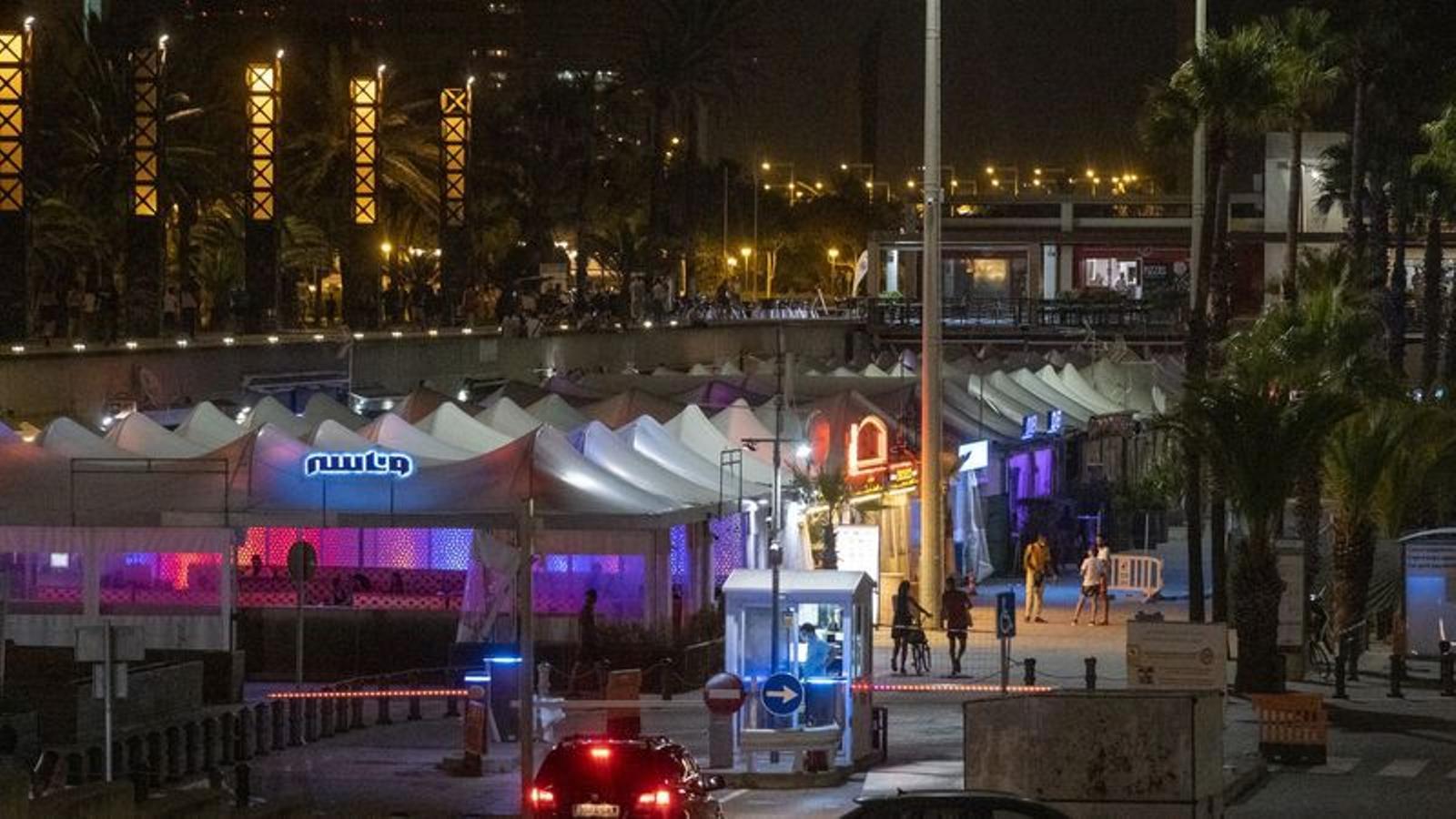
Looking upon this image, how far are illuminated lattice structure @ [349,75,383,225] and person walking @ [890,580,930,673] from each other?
24.6 m

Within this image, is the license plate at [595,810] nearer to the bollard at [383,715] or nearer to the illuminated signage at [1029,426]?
the bollard at [383,715]

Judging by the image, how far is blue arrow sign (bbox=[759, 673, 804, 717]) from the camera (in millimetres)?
27219

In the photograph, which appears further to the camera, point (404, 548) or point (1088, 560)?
point (1088, 560)

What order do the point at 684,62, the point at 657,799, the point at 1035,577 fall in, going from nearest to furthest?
the point at 657,799 → the point at 1035,577 → the point at 684,62

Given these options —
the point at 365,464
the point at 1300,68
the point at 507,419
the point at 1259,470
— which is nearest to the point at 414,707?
the point at 365,464

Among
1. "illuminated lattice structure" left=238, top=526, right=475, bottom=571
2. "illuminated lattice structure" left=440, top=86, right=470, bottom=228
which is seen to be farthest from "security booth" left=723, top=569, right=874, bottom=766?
"illuminated lattice structure" left=440, top=86, right=470, bottom=228

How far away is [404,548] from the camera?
38.6 metres

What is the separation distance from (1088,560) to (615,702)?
59.8 feet

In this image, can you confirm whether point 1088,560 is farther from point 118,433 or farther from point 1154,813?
point 1154,813

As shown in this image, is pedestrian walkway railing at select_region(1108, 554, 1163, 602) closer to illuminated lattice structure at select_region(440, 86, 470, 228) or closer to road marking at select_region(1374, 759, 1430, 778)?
road marking at select_region(1374, 759, 1430, 778)

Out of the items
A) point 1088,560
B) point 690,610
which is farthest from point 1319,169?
point 690,610

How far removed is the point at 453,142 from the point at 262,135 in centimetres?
1124

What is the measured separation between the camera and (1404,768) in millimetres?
29750

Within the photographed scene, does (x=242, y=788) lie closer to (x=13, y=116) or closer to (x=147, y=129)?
(x=13, y=116)
